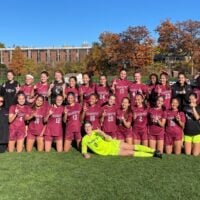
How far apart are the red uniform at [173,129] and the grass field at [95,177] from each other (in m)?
0.47

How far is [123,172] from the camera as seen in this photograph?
713cm

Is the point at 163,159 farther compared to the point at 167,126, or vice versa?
the point at 167,126

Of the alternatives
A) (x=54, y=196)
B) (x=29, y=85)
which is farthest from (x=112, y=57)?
(x=54, y=196)

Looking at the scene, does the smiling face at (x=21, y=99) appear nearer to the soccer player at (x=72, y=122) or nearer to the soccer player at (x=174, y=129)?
the soccer player at (x=72, y=122)

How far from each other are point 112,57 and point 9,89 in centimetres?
5633

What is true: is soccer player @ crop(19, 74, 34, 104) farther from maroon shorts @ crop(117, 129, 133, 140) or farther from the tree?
the tree

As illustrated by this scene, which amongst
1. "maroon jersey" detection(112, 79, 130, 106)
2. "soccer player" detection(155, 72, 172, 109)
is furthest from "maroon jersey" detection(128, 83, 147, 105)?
"soccer player" detection(155, 72, 172, 109)

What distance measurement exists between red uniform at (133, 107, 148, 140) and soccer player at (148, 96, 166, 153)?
108mm

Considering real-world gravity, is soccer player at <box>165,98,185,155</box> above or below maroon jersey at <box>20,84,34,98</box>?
below

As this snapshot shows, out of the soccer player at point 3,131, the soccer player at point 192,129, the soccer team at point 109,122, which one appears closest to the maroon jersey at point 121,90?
the soccer team at point 109,122

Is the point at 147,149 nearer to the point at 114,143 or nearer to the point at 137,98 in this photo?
the point at 114,143

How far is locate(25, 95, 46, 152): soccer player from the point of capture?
899 cm

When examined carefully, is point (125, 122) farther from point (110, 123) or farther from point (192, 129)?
point (192, 129)

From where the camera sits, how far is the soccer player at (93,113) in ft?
29.7
